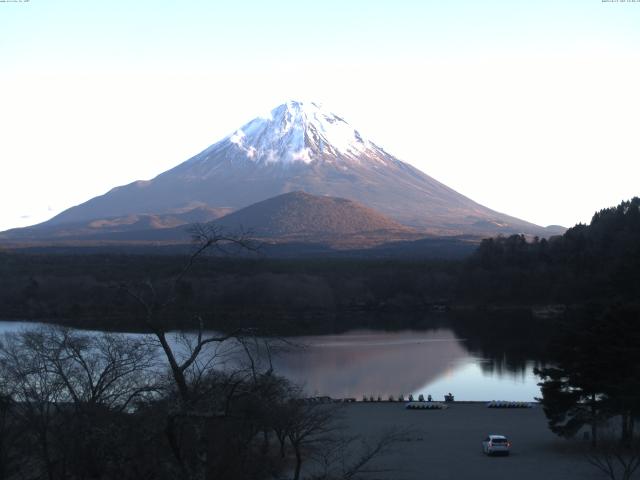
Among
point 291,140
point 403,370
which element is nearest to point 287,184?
point 291,140

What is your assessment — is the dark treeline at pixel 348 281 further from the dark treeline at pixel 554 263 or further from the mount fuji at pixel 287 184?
the mount fuji at pixel 287 184

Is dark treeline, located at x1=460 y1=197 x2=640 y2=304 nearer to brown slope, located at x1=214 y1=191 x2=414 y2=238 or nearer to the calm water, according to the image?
the calm water

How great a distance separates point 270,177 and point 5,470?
106730 mm

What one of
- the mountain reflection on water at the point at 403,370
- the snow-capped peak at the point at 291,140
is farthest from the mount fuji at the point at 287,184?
the mountain reflection on water at the point at 403,370

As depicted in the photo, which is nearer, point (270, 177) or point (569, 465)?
point (569, 465)

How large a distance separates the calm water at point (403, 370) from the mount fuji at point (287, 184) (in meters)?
65.8

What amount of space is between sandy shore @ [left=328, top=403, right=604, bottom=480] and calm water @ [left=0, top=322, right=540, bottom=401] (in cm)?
203

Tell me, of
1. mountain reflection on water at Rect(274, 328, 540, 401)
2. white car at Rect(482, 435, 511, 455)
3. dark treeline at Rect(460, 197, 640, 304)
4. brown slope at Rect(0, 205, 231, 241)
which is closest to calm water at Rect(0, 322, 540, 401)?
mountain reflection on water at Rect(274, 328, 540, 401)

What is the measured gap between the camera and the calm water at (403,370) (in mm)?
18672

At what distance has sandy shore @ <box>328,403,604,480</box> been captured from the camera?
10461mm

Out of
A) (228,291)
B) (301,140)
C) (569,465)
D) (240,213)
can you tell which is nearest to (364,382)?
(569,465)

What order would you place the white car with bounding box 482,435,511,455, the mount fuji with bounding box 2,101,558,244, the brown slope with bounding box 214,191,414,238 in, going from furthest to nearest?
the mount fuji with bounding box 2,101,558,244 → the brown slope with bounding box 214,191,414,238 → the white car with bounding box 482,435,511,455

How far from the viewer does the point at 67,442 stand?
6.45 metres

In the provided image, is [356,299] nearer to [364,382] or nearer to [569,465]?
[364,382]
